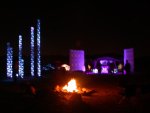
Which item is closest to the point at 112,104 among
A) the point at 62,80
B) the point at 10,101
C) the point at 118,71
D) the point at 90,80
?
the point at 10,101

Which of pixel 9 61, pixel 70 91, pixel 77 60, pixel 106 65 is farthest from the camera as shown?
pixel 106 65

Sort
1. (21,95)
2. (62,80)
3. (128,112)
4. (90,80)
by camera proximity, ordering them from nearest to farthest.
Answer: (128,112) → (21,95) → (62,80) → (90,80)

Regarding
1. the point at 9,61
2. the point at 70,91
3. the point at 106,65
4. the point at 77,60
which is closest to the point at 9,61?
the point at 9,61

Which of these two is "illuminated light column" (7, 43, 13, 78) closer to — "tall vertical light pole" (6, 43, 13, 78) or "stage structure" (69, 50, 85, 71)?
"tall vertical light pole" (6, 43, 13, 78)

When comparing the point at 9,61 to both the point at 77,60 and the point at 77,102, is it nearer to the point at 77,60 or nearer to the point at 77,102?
the point at 77,60

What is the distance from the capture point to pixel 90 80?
85.1 ft

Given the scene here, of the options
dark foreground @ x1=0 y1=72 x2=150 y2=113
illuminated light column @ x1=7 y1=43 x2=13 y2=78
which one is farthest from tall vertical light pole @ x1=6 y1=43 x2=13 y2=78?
dark foreground @ x1=0 y1=72 x2=150 y2=113

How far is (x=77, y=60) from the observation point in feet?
111

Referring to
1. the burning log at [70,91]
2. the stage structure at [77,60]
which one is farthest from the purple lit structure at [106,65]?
Result: the burning log at [70,91]

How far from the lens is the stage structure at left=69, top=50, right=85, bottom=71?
33.5 metres

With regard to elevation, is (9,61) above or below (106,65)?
above

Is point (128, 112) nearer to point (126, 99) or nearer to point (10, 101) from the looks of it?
point (126, 99)

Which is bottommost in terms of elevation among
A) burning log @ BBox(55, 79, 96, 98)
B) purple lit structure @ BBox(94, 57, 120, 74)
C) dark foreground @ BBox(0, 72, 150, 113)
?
dark foreground @ BBox(0, 72, 150, 113)

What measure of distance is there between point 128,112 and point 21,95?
650cm
